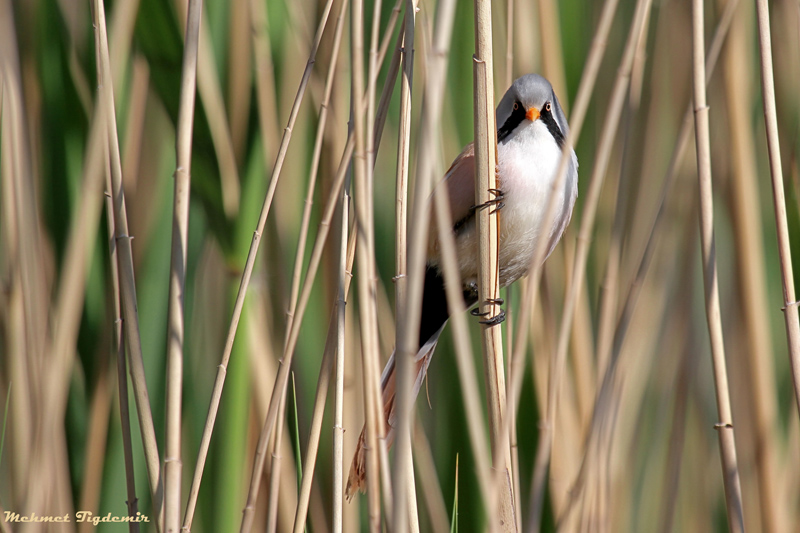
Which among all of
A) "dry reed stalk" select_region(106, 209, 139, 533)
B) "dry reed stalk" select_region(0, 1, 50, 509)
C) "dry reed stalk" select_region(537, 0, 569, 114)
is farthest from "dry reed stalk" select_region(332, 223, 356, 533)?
"dry reed stalk" select_region(537, 0, 569, 114)

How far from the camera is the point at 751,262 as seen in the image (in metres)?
1.25

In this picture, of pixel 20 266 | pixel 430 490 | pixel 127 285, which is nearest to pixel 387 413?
pixel 430 490

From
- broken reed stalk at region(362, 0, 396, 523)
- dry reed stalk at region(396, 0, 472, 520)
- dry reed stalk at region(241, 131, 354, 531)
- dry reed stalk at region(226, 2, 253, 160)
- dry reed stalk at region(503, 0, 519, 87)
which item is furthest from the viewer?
dry reed stalk at region(226, 2, 253, 160)

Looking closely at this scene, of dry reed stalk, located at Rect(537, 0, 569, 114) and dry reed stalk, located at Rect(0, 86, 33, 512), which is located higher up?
dry reed stalk, located at Rect(537, 0, 569, 114)

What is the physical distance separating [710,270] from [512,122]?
482mm

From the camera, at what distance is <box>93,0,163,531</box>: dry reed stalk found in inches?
33.7

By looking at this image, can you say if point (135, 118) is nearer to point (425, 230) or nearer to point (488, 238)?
point (488, 238)

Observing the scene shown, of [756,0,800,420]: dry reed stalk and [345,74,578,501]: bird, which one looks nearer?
[756,0,800,420]: dry reed stalk

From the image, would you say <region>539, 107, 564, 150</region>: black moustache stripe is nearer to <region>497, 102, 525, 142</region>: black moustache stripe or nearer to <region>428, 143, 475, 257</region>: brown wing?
<region>497, 102, 525, 142</region>: black moustache stripe

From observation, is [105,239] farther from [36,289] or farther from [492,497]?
[492,497]

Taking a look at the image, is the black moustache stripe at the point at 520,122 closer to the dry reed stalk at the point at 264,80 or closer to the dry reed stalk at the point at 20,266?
the dry reed stalk at the point at 264,80

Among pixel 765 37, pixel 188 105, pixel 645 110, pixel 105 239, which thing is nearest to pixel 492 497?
pixel 188 105

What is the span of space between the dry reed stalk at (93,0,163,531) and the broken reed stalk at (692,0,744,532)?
0.73 metres

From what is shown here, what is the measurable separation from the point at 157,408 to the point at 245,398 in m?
0.19
